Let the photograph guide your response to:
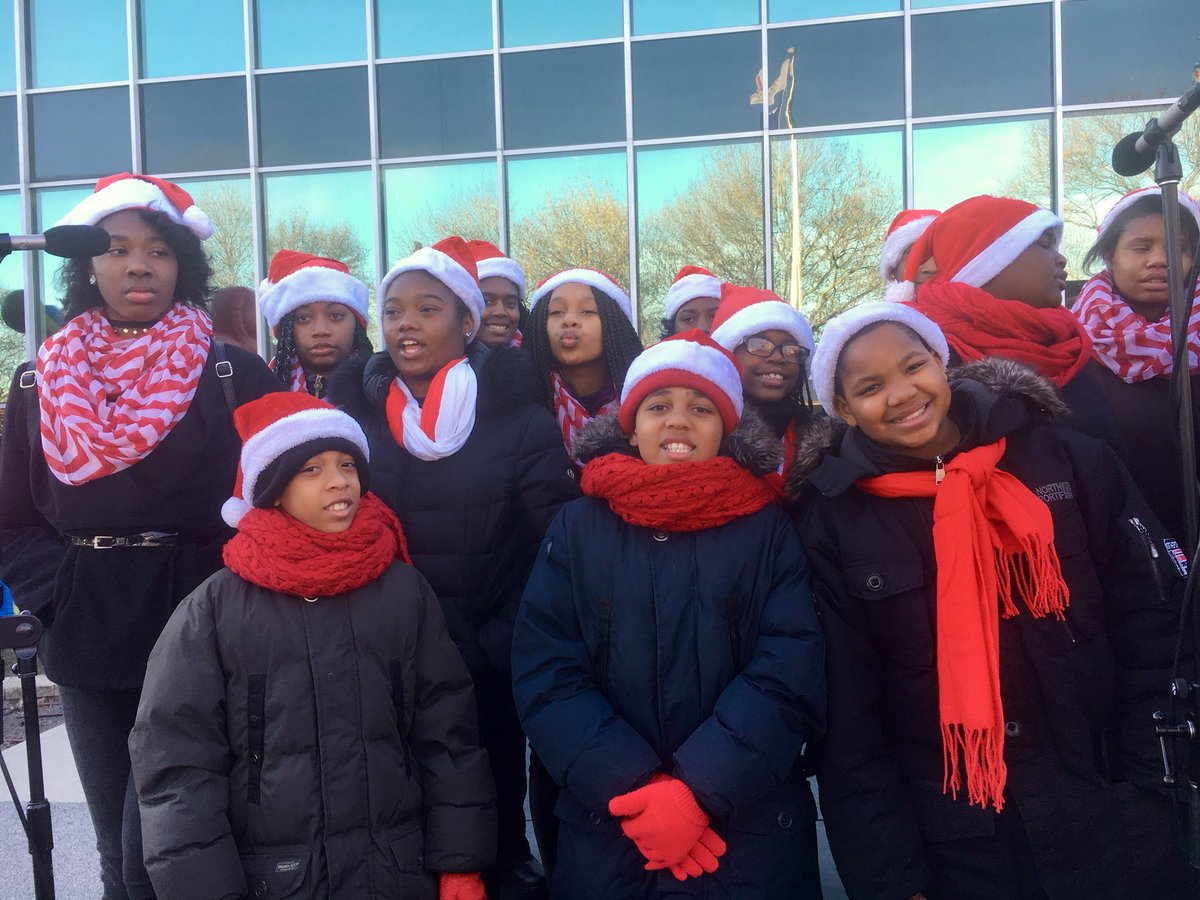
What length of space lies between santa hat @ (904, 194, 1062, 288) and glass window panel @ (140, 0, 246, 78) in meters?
8.25

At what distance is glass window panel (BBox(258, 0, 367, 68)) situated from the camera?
9.09 metres

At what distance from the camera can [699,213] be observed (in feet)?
28.4

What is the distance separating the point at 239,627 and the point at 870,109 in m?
7.51

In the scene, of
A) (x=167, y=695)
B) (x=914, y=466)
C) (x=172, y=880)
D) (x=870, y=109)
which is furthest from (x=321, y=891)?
(x=870, y=109)

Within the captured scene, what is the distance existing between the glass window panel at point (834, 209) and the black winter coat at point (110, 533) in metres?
6.43

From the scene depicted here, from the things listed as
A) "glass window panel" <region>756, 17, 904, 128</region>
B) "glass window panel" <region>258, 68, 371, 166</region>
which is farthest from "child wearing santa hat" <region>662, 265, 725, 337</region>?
"glass window panel" <region>258, 68, 371, 166</region>

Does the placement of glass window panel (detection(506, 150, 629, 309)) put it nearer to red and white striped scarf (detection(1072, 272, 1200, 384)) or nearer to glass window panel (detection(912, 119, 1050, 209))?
glass window panel (detection(912, 119, 1050, 209))

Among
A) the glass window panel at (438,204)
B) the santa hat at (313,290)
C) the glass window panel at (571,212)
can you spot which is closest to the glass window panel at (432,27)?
the glass window panel at (438,204)

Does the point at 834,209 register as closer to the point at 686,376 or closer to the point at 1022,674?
the point at 686,376

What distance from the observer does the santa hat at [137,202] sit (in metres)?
2.73

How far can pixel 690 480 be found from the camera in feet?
7.47

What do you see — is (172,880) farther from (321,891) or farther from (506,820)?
(506,820)

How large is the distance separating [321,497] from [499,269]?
1.81 meters

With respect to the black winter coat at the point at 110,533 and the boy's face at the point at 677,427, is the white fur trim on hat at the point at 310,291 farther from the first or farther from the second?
the boy's face at the point at 677,427
